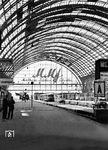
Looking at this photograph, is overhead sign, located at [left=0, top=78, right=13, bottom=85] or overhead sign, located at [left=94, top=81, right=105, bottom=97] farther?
overhead sign, located at [left=0, top=78, right=13, bottom=85]

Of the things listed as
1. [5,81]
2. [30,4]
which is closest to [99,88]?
[5,81]

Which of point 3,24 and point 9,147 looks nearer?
point 9,147

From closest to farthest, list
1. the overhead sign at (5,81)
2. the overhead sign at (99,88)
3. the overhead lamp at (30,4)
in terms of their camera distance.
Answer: the overhead sign at (99,88) → the overhead sign at (5,81) → the overhead lamp at (30,4)

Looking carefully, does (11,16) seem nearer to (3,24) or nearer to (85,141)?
(3,24)

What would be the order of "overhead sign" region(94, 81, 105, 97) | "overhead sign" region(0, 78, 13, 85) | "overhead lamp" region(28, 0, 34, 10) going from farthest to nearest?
"overhead lamp" region(28, 0, 34, 10), "overhead sign" region(0, 78, 13, 85), "overhead sign" region(94, 81, 105, 97)

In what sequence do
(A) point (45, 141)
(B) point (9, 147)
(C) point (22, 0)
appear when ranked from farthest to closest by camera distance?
(C) point (22, 0) < (A) point (45, 141) < (B) point (9, 147)

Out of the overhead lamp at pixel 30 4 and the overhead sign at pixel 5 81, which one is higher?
the overhead lamp at pixel 30 4

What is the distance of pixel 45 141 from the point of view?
1477 cm

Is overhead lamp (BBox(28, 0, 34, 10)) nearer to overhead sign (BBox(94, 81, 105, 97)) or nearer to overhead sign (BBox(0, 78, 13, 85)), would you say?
overhead sign (BBox(0, 78, 13, 85))

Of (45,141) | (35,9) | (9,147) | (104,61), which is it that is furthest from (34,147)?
(35,9)

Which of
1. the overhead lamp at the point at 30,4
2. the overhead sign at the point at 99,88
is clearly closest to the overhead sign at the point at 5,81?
the overhead lamp at the point at 30,4

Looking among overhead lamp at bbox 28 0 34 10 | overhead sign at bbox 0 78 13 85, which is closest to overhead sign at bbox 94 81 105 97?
overhead sign at bbox 0 78 13 85

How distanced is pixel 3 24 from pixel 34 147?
35.4 m

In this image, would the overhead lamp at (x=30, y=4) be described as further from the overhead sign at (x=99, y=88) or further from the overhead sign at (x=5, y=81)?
the overhead sign at (x=99, y=88)
